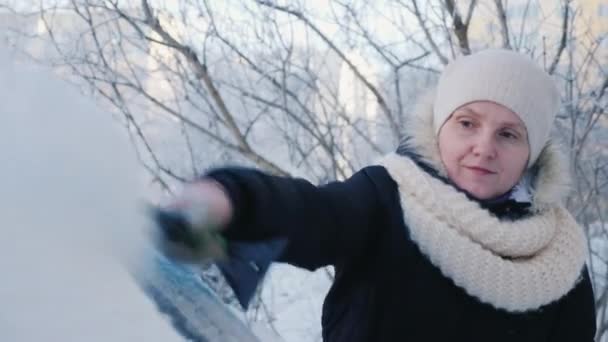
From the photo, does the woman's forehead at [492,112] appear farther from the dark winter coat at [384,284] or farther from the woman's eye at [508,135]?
the dark winter coat at [384,284]

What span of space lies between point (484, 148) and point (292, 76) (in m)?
2.09

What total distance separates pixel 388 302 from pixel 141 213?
2.33 feet

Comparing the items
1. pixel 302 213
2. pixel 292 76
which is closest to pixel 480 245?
pixel 302 213

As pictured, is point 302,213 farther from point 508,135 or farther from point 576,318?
point 576,318

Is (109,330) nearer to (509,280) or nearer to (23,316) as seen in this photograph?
(23,316)

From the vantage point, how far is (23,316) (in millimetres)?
553

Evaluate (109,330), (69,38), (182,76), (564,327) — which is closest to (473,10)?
(182,76)

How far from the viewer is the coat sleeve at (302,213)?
933mm

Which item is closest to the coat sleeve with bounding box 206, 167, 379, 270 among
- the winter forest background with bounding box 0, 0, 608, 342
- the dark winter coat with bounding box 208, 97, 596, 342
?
the dark winter coat with bounding box 208, 97, 596, 342

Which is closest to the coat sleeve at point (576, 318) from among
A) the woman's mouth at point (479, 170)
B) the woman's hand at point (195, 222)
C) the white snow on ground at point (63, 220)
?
the woman's mouth at point (479, 170)

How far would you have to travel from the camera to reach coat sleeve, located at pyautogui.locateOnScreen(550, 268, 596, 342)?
4.78 feet

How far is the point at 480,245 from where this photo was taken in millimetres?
1383

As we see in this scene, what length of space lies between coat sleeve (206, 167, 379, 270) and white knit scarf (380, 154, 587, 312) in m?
0.09

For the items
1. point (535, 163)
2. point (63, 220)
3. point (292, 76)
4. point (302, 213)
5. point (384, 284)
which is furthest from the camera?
point (292, 76)
